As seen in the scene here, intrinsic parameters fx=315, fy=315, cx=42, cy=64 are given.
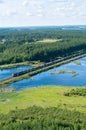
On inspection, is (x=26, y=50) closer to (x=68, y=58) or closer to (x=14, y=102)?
(x=68, y=58)

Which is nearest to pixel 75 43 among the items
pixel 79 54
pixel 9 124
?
pixel 79 54

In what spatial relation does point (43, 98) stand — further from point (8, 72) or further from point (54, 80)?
point (8, 72)

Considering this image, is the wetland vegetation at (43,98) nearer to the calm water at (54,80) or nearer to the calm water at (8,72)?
the calm water at (54,80)

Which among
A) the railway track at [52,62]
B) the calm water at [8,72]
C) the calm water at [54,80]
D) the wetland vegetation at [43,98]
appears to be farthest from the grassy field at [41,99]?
the calm water at [8,72]

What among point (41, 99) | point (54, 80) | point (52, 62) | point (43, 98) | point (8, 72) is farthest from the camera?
point (52, 62)

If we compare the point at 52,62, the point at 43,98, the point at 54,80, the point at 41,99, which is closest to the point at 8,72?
the point at 54,80

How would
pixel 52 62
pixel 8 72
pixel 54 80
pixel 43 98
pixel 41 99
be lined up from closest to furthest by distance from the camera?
1. pixel 41 99
2. pixel 43 98
3. pixel 54 80
4. pixel 8 72
5. pixel 52 62

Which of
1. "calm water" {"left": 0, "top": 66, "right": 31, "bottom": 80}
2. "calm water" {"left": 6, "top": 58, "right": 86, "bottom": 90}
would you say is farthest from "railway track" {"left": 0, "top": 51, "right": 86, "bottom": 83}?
"calm water" {"left": 0, "top": 66, "right": 31, "bottom": 80}

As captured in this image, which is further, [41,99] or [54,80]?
[54,80]

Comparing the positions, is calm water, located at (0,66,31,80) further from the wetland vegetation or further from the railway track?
the railway track
